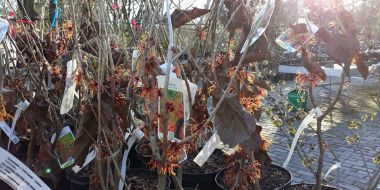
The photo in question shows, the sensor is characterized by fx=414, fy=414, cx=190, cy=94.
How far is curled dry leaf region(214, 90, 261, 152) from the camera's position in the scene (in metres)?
1.17

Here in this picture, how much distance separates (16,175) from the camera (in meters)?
1.61

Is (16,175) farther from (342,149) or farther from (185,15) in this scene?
(342,149)

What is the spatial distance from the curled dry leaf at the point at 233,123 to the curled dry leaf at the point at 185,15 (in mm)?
429

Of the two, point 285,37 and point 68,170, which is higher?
point 285,37

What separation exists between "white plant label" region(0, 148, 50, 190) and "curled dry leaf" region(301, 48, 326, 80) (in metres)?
1.14

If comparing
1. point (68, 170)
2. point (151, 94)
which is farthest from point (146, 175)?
point (151, 94)

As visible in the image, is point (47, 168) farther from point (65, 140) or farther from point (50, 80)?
point (50, 80)

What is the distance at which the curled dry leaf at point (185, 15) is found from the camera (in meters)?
1.53

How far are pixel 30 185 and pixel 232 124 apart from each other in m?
0.89

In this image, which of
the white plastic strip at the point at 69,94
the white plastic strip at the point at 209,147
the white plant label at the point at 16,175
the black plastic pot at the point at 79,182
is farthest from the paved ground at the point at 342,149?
the white plant label at the point at 16,175

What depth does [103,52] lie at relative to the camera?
62.6 inches

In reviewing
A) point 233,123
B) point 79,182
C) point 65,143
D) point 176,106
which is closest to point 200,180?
point 79,182

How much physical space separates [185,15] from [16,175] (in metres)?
0.90

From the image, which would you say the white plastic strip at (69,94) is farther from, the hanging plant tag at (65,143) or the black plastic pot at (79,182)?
the black plastic pot at (79,182)
